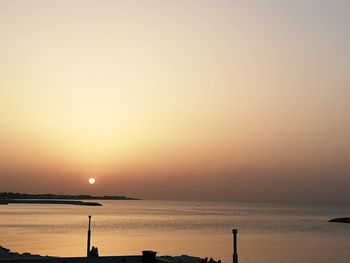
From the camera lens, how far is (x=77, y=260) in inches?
856

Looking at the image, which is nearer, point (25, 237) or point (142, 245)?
point (142, 245)

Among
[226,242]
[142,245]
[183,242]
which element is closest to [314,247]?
[226,242]

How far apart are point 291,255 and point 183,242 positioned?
16596mm

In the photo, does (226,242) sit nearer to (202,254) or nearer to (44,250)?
(202,254)

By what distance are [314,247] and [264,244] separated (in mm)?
6163

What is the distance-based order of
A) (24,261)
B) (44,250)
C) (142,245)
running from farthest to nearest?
(142,245)
(44,250)
(24,261)

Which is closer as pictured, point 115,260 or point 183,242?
point 115,260

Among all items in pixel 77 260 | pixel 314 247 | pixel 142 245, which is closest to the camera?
pixel 77 260

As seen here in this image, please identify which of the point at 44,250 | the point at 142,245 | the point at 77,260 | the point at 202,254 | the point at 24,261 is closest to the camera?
the point at 24,261

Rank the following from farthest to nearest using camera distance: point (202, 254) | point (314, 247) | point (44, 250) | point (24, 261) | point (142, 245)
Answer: point (314, 247) < point (142, 245) < point (202, 254) < point (44, 250) < point (24, 261)

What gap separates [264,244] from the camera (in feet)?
219

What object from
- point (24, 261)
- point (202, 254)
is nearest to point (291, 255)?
point (202, 254)

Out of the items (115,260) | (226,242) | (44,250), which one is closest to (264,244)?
(226,242)

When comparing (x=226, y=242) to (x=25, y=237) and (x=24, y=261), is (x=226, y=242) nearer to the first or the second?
(x=25, y=237)
